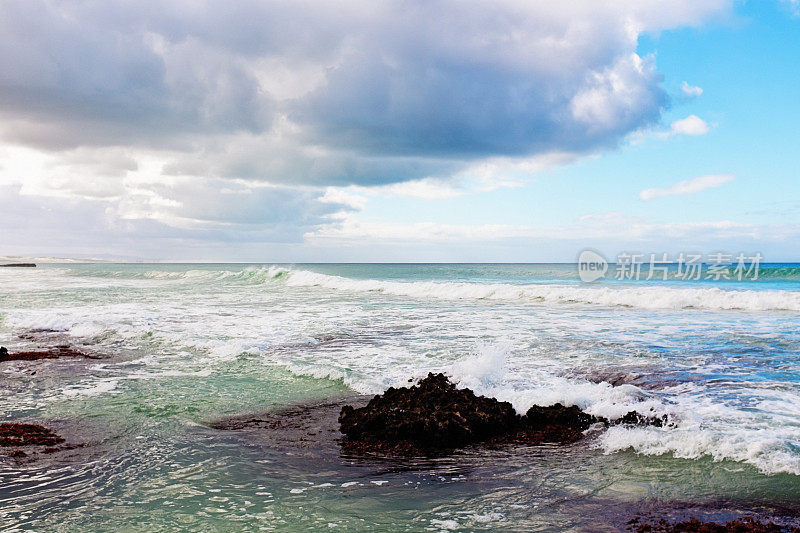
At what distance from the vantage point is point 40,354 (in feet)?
40.2

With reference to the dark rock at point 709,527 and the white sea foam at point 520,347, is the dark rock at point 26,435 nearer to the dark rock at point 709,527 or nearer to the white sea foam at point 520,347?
the white sea foam at point 520,347

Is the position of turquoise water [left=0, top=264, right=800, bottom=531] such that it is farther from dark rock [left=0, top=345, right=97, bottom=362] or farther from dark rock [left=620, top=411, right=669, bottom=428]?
dark rock [left=0, top=345, right=97, bottom=362]

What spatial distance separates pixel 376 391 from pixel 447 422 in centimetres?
287

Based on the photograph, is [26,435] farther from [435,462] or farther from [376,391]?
[435,462]

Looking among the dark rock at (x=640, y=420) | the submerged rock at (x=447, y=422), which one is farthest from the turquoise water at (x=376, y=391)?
the submerged rock at (x=447, y=422)

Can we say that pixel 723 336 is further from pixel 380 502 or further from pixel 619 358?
pixel 380 502

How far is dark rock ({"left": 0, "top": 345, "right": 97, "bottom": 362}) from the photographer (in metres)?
11.8

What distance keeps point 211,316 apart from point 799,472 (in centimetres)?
1808

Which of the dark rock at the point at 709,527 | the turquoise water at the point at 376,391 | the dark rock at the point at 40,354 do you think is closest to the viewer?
the dark rock at the point at 709,527

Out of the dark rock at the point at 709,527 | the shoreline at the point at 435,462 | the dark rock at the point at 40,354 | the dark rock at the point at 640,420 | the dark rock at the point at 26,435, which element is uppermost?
the dark rock at the point at 640,420

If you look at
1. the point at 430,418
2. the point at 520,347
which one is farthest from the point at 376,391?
the point at 520,347

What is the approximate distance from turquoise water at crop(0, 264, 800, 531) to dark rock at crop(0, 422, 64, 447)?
206 mm

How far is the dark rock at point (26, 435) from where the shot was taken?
6207 millimetres

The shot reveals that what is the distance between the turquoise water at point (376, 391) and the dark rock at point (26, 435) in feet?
0.68
